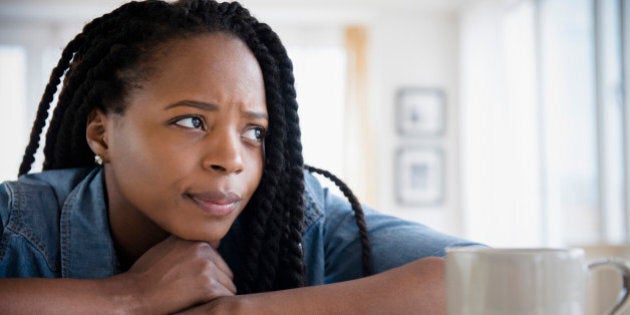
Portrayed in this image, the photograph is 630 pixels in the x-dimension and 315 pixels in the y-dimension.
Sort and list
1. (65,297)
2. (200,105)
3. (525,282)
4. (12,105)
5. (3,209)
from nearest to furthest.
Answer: (525,282) → (65,297) → (200,105) → (3,209) → (12,105)

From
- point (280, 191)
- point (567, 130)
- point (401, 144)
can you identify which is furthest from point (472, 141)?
point (280, 191)

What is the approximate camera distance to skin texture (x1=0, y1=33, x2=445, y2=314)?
2.88ft

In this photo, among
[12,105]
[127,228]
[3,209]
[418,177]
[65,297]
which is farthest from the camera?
[418,177]

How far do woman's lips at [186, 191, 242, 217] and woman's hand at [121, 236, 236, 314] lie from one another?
74 mm

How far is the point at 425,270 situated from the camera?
930mm

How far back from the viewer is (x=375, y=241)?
1.18m

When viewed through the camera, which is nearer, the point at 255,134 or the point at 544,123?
the point at 255,134

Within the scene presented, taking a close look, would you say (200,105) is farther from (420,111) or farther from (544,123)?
(420,111)

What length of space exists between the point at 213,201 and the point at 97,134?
29 cm


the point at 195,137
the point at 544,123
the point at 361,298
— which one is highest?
the point at 544,123

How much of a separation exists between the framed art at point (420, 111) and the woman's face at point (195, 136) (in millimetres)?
4426

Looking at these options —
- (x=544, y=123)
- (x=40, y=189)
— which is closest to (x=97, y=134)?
(x=40, y=189)

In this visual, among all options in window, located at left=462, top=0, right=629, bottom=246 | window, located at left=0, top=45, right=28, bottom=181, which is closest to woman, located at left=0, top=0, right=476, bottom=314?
window, located at left=462, top=0, right=629, bottom=246

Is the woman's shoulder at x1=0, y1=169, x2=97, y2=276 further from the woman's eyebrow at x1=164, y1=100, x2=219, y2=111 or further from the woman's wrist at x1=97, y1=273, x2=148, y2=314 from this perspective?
the woman's eyebrow at x1=164, y1=100, x2=219, y2=111
